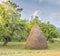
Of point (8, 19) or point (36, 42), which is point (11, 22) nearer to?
point (8, 19)

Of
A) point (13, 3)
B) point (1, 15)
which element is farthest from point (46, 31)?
point (1, 15)

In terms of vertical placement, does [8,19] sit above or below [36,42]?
above

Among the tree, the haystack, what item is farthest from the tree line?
the haystack

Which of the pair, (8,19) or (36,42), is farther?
(8,19)

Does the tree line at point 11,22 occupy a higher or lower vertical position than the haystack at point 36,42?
higher

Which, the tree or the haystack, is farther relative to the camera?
the tree

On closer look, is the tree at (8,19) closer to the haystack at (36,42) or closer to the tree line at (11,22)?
the tree line at (11,22)

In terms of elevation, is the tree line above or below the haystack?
above

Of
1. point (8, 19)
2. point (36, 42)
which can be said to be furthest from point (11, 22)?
point (36, 42)

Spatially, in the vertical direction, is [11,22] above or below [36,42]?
above

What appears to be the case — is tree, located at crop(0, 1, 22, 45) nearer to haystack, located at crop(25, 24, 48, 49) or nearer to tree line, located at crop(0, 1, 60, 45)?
tree line, located at crop(0, 1, 60, 45)

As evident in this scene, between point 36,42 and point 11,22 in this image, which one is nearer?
point 36,42

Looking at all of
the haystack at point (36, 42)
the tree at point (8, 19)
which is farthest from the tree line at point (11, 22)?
the haystack at point (36, 42)

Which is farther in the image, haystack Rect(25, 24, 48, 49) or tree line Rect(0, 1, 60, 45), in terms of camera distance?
tree line Rect(0, 1, 60, 45)
